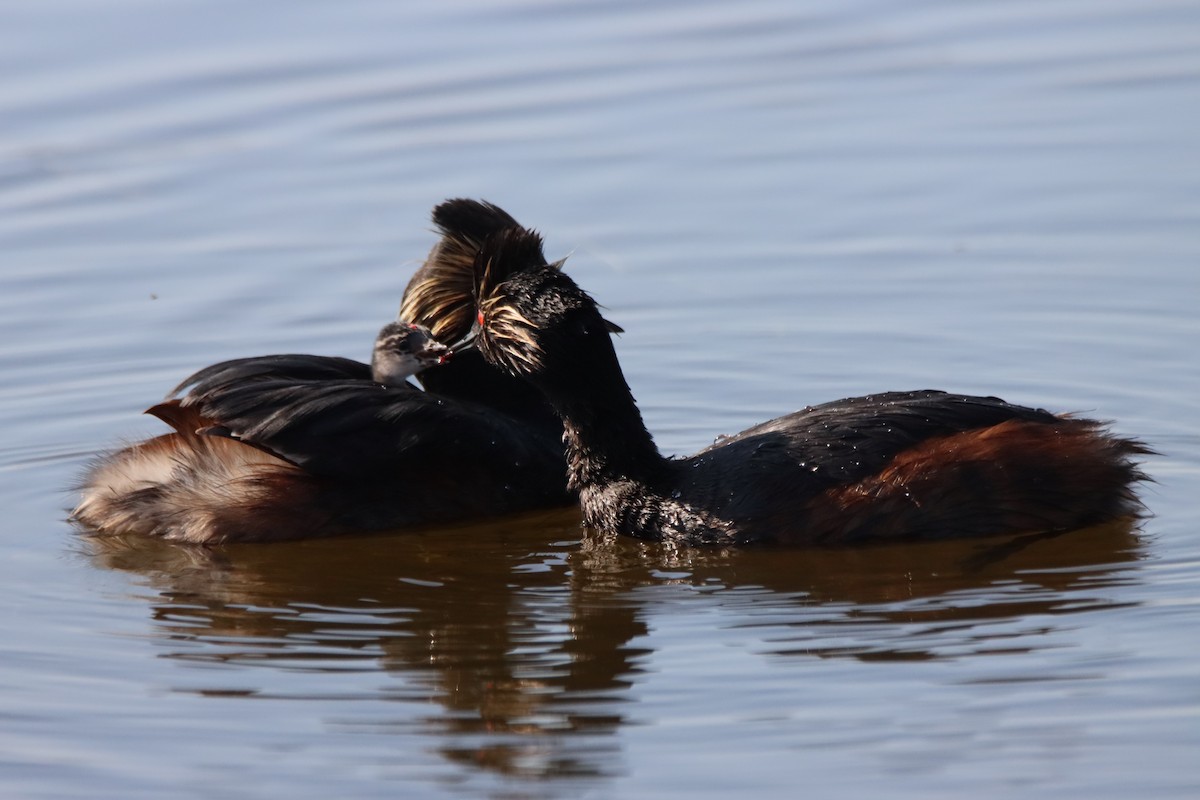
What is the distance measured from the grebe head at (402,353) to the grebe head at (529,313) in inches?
28.2

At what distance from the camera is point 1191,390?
402 inches

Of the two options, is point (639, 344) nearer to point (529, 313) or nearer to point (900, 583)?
point (529, 313)

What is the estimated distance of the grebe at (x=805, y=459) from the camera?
8.51m

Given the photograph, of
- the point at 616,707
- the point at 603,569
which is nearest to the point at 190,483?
the point at 603,569

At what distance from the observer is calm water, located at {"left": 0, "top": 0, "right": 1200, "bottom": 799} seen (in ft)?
21.4

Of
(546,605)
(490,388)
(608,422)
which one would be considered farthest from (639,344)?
(546,605)

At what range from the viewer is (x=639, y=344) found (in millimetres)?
11469

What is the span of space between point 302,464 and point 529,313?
4.03ft

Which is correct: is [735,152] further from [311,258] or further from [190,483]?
[190,483]

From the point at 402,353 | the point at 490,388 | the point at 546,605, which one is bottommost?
the point at 546,605

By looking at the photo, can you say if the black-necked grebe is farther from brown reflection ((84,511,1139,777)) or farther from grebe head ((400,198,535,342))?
grebe head ((400,198,535,342))

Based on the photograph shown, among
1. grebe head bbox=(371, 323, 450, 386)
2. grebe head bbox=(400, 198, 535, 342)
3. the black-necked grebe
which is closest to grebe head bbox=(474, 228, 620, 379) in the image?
the black-necked grebe

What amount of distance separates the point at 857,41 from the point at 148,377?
7.57 metres

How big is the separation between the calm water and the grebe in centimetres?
15
